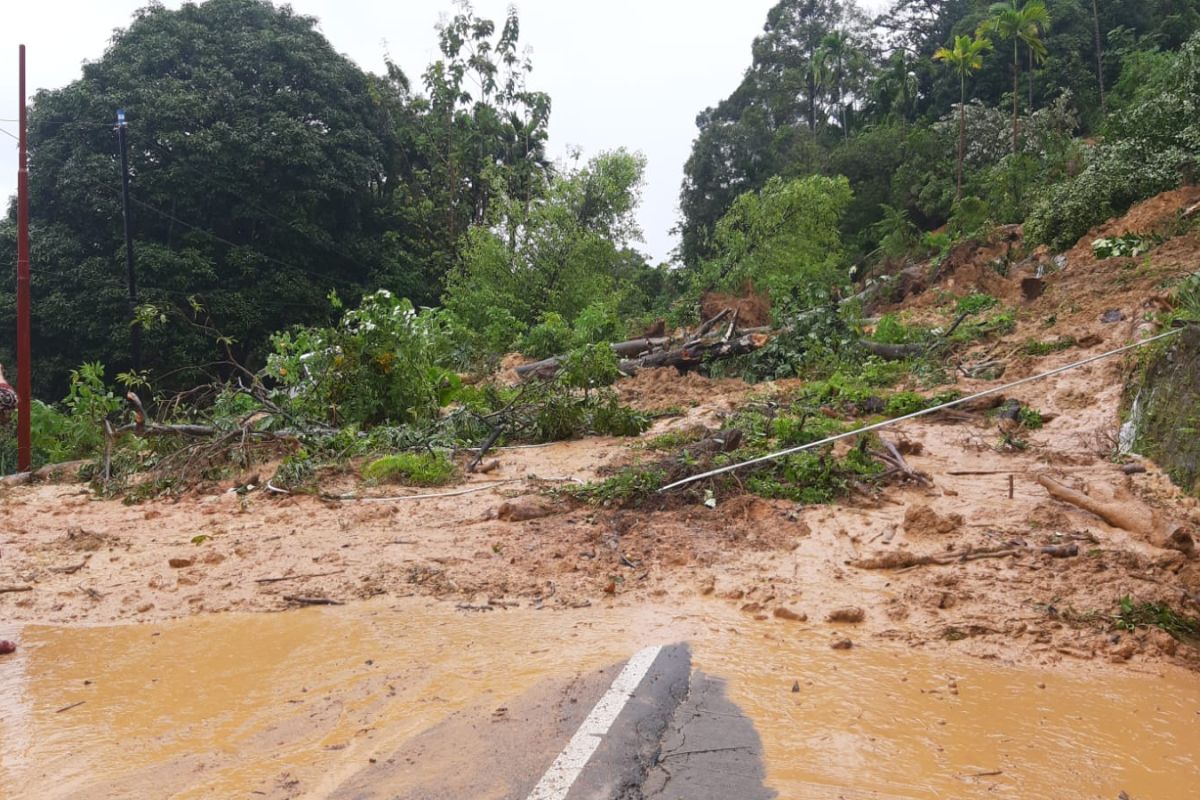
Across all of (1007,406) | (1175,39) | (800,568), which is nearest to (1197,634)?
(800,568)

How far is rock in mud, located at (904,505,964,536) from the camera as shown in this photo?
5367 mm

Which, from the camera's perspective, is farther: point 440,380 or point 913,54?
point 913,54

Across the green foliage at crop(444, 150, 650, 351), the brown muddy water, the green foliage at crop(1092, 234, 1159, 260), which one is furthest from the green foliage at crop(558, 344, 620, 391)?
the green foliage at crop(444, 150, 650, 351)

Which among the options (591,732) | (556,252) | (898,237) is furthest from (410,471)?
(898,237)

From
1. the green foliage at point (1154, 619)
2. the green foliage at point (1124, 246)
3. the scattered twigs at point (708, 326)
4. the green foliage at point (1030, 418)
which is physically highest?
the green foliage at point (1124, 246)

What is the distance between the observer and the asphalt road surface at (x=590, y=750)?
2719mm

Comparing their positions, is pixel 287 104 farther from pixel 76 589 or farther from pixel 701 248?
pixel 76 589

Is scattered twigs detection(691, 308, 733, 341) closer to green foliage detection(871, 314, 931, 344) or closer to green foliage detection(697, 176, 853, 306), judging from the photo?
green foliage detection(871, 314, 931, 344)

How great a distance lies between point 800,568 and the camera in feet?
16.5

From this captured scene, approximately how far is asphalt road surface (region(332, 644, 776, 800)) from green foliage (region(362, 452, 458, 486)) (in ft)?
14.3

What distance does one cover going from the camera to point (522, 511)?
6.36 m

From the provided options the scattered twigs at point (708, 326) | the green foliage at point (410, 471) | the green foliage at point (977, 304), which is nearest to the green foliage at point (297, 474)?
the green foliage at point (410, 471)

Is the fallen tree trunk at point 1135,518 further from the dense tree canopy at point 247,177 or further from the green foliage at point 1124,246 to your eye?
the dense tree canopy at point 247,177

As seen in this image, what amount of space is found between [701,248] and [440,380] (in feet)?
98.2
